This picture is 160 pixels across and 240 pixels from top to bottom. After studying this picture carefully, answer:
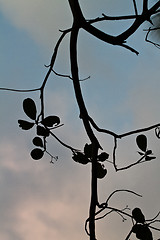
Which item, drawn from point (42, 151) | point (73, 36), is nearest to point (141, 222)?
point (42, 151)

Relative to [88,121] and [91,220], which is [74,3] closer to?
[88,121]

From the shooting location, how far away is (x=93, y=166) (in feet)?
2.41

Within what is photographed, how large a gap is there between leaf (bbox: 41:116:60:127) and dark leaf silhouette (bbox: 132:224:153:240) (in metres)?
0.29

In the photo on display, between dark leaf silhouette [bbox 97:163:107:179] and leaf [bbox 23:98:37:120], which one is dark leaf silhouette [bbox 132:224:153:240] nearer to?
dark leaf silhouette [bbox 97:163:107:179]

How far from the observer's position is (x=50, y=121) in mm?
913

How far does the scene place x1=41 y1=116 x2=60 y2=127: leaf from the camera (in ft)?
2.97

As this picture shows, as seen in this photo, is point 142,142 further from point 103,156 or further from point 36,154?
point 36,154

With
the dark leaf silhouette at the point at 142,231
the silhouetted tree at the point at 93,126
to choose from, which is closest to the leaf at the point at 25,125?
the silhouetted tree at the point at 93,126

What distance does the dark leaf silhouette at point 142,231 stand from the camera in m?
0.80

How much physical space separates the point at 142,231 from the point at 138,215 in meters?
0.04

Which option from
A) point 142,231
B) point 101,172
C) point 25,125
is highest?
point 25,125

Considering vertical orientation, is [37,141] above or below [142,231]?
above

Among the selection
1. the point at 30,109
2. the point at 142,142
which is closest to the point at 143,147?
the point at 142,142

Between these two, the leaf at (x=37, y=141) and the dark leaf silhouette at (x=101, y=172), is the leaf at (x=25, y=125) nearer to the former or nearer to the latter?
the leaf at (x=37, y=141)
